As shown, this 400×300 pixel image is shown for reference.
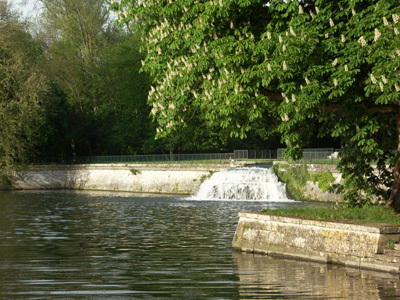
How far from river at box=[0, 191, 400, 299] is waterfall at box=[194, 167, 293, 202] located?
41.2 ft

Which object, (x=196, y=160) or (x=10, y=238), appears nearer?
(x=10, y=238)

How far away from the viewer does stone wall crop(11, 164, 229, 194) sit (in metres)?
50.6

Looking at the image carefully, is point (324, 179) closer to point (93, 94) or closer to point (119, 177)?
point (119, 177)

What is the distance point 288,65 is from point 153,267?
6.05m

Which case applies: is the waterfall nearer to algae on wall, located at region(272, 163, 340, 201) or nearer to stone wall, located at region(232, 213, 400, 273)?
algae on wall, located at region(272, 163, 340, 201)

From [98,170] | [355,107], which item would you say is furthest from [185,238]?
[98,170]

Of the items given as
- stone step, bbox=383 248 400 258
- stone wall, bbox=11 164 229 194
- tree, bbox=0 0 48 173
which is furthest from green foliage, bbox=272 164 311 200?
stone step, bbox=383 248 400 258

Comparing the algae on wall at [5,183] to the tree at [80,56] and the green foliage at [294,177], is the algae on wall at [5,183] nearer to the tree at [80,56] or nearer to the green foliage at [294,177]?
the tree at [80,56]

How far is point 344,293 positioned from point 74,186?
163 ft

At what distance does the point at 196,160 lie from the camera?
5306 cm

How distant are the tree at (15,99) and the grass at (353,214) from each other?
124 ft

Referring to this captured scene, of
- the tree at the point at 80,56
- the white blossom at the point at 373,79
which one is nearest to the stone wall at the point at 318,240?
the white blossom at the point at 373,79

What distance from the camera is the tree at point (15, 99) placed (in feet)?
175

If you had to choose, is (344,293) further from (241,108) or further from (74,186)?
(74,186)
